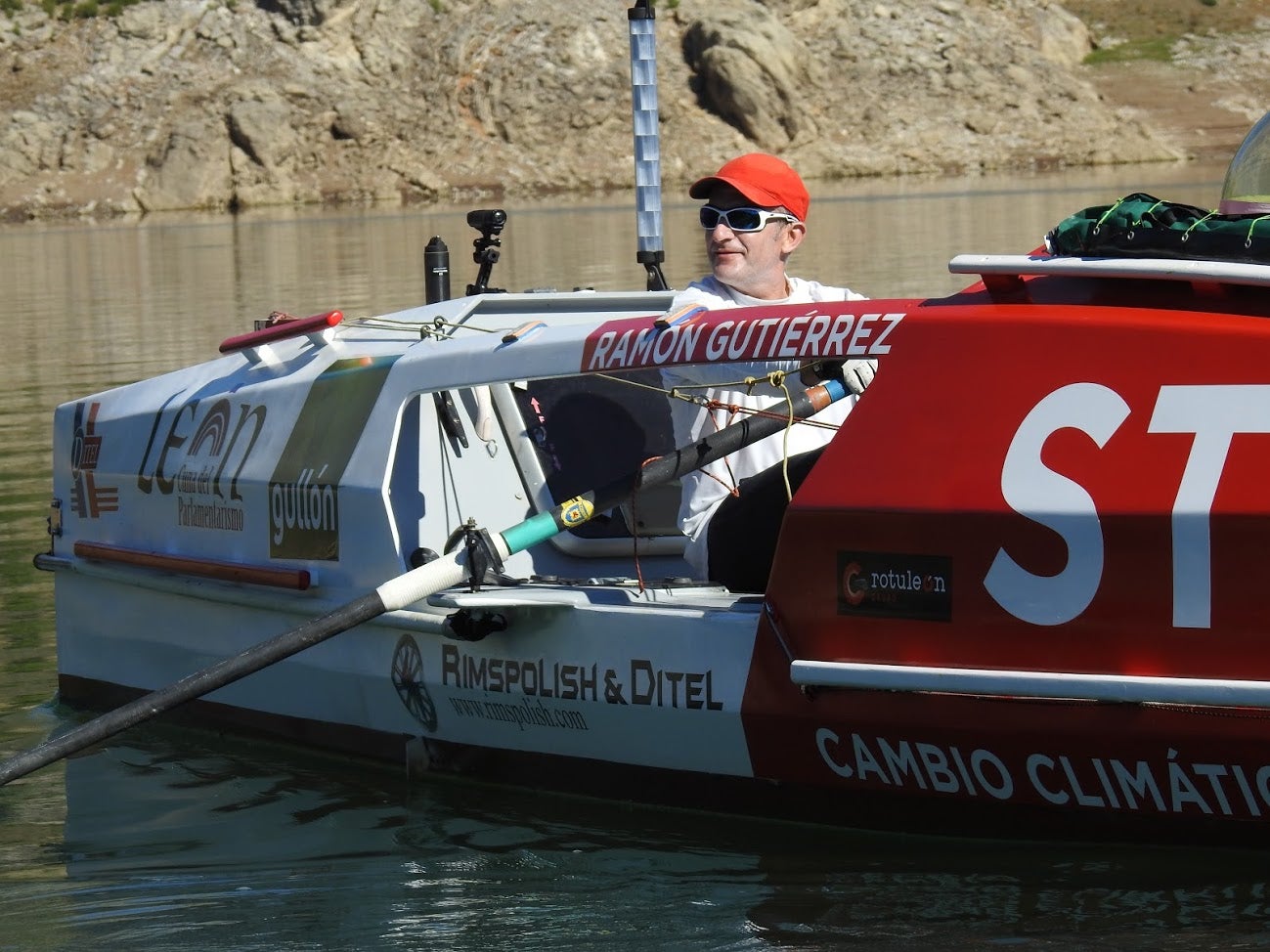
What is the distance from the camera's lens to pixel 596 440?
7.14 m

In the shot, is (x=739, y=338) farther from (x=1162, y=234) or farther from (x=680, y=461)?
(x=1162, y=234)

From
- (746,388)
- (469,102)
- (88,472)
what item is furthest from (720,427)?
(469,102)

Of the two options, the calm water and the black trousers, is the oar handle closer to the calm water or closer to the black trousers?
the black trousers

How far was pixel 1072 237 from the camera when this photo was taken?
16.5 feet

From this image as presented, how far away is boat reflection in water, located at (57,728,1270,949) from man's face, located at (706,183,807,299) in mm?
1556

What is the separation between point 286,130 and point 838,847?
5805 centimetres

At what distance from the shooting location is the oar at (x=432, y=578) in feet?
18.6

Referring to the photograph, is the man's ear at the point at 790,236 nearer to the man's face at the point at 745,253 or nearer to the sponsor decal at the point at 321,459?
the man's face at the point at 745,253

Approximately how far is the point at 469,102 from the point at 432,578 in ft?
198

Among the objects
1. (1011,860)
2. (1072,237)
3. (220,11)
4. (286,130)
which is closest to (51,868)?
(1011,860)

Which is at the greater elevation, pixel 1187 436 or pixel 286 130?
pixel 286 130

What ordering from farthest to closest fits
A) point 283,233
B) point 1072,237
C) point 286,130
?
point 286,130 → point 283,233 → point 1072,237

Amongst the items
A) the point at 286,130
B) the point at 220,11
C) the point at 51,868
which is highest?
the point at 220,11

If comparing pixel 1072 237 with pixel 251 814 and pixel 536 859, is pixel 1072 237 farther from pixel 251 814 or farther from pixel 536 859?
pixel 251 814
